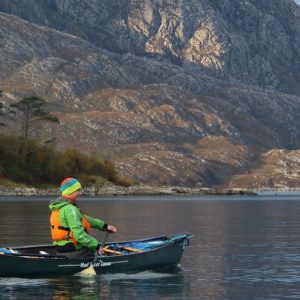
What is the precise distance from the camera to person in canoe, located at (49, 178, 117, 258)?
1619 inches

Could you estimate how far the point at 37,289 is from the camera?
4091cm

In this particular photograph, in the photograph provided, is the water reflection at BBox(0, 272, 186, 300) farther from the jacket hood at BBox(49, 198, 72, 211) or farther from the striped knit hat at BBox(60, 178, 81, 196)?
the striped knit hat at BBox(60, 178, 81, 196)

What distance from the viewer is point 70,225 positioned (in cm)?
4112

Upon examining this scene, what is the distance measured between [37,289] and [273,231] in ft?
158

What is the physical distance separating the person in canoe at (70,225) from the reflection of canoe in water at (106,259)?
51cm

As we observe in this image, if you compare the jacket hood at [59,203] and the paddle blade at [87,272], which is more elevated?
the jacket hood at [59,203]

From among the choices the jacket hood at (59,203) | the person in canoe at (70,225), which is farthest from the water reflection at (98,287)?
the jacket hood at (59,203)

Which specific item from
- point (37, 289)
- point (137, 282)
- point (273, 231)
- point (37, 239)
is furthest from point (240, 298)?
point (273, 231)

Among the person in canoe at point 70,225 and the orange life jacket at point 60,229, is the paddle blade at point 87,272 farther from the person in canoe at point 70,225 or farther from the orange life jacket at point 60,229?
the orange life jacket at point 60,229

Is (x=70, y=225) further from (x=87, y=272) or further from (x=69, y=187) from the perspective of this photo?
(x=87, y=272)

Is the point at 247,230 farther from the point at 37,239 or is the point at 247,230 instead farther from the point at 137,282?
the point at 137,282

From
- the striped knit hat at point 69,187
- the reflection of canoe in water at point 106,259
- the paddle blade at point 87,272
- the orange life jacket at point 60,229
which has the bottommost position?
the paddle blade at point 87,272

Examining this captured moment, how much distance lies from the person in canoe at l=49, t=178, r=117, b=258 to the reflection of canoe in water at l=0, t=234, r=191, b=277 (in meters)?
0.51

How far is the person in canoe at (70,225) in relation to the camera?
4112 centimetres
